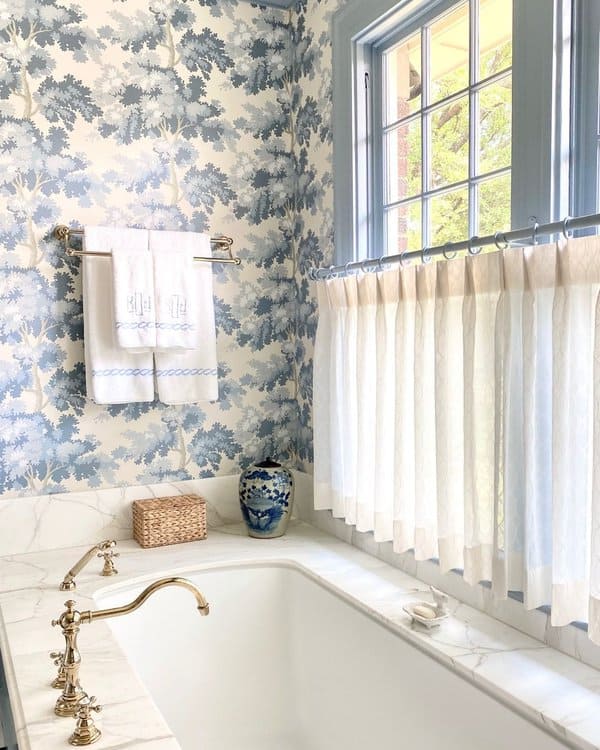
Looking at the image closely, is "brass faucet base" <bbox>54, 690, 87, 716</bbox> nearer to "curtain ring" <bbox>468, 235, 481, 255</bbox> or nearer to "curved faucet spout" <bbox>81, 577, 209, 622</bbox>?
"curved faucet spout" <bbox>81, 577, 209, 622</bbox>

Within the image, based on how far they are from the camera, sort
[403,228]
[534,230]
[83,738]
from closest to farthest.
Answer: [83,738], [534,230], [403,228]

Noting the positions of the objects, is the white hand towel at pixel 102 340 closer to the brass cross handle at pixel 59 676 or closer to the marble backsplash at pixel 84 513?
the marble backsplash at pixel 84 513

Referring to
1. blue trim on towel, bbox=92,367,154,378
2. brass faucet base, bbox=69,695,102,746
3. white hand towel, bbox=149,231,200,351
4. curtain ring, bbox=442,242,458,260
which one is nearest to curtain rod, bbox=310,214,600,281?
curtain ring, bbox=442,242,458,260

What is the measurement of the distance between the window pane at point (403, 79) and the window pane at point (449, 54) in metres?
0.07

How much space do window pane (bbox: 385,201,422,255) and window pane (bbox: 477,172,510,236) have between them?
0.29 m

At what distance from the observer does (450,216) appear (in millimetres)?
1965

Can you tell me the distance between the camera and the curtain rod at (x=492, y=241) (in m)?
1.41

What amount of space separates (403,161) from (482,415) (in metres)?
0.91

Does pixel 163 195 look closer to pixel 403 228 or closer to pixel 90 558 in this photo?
pixel 403 228

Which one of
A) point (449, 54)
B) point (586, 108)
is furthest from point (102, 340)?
point (586, 108)

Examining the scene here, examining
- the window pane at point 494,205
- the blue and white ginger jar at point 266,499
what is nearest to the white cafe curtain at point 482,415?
the window pane at point 494,205

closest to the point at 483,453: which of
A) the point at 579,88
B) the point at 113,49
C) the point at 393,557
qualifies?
the point at 393,557

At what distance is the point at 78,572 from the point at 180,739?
21.6 inches

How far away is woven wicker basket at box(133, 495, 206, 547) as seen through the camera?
7.78 ft
